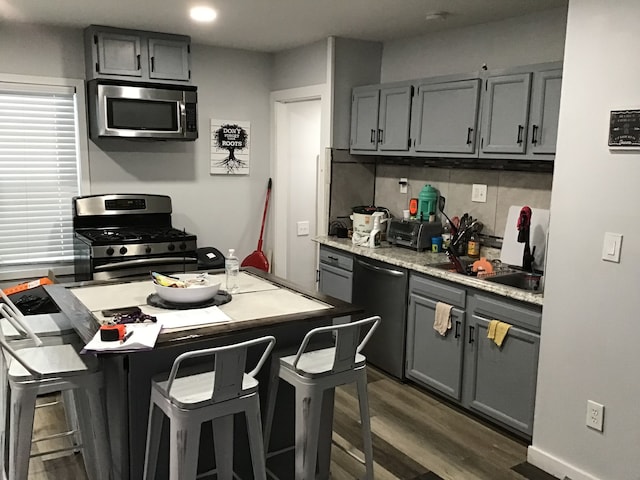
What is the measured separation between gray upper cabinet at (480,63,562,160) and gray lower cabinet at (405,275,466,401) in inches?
33.9

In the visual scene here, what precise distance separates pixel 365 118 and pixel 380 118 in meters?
0.17

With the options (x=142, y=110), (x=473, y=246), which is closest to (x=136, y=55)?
(x=142, y=110)

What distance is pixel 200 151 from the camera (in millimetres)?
4961

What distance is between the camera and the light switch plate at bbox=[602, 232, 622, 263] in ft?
8.11

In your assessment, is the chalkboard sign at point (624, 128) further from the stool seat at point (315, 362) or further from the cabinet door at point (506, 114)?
the stool seat at point (315, 362)

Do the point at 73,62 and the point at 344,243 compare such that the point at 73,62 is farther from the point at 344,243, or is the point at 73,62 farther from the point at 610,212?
the point at 610,212

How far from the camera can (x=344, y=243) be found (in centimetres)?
428

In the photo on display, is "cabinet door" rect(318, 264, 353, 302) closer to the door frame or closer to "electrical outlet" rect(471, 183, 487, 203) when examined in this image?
the door frame

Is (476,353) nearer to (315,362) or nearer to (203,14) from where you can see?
(315,362)

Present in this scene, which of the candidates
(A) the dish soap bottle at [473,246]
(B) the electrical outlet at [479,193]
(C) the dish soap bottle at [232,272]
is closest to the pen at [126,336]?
(C) the dish soap bottle at [232,272]

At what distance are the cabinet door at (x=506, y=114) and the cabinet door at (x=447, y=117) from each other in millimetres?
91

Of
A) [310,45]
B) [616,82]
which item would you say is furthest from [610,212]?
[310,45]

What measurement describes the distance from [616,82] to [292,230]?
11.1ft

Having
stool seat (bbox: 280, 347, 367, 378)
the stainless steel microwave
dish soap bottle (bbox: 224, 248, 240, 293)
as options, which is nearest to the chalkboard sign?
stool seat (bbox: 280, 347, 367, 378)
